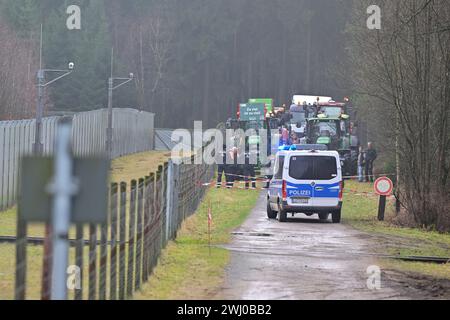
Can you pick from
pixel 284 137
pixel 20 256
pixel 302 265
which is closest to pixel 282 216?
pixel 302 265

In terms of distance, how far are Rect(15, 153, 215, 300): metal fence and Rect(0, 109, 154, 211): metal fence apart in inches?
33.8

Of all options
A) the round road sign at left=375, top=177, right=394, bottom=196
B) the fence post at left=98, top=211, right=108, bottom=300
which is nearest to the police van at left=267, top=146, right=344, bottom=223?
the round road sign at left=375, top=177, right=394, bottom=196

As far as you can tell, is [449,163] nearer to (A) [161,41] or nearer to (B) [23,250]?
(B) [23,250]

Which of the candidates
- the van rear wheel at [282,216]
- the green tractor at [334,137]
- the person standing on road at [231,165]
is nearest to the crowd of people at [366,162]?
the green tractor at [334,137]

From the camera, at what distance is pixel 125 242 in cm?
1205

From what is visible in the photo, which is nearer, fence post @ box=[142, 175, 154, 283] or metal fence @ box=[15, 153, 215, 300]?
metal fence @ box=[15, 153, 215, 300]

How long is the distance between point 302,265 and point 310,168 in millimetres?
10209

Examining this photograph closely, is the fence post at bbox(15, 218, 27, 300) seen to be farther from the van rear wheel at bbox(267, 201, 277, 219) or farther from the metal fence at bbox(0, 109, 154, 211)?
the van rear wheel at bbox(267, 201, 277, 219)

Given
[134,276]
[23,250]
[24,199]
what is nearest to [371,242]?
[134,276]

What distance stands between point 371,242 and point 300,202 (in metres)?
5.26

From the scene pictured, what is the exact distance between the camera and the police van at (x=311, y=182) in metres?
26.7

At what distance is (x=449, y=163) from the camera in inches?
1096

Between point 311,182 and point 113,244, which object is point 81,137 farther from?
point 113,244

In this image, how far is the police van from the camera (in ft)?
87.7
